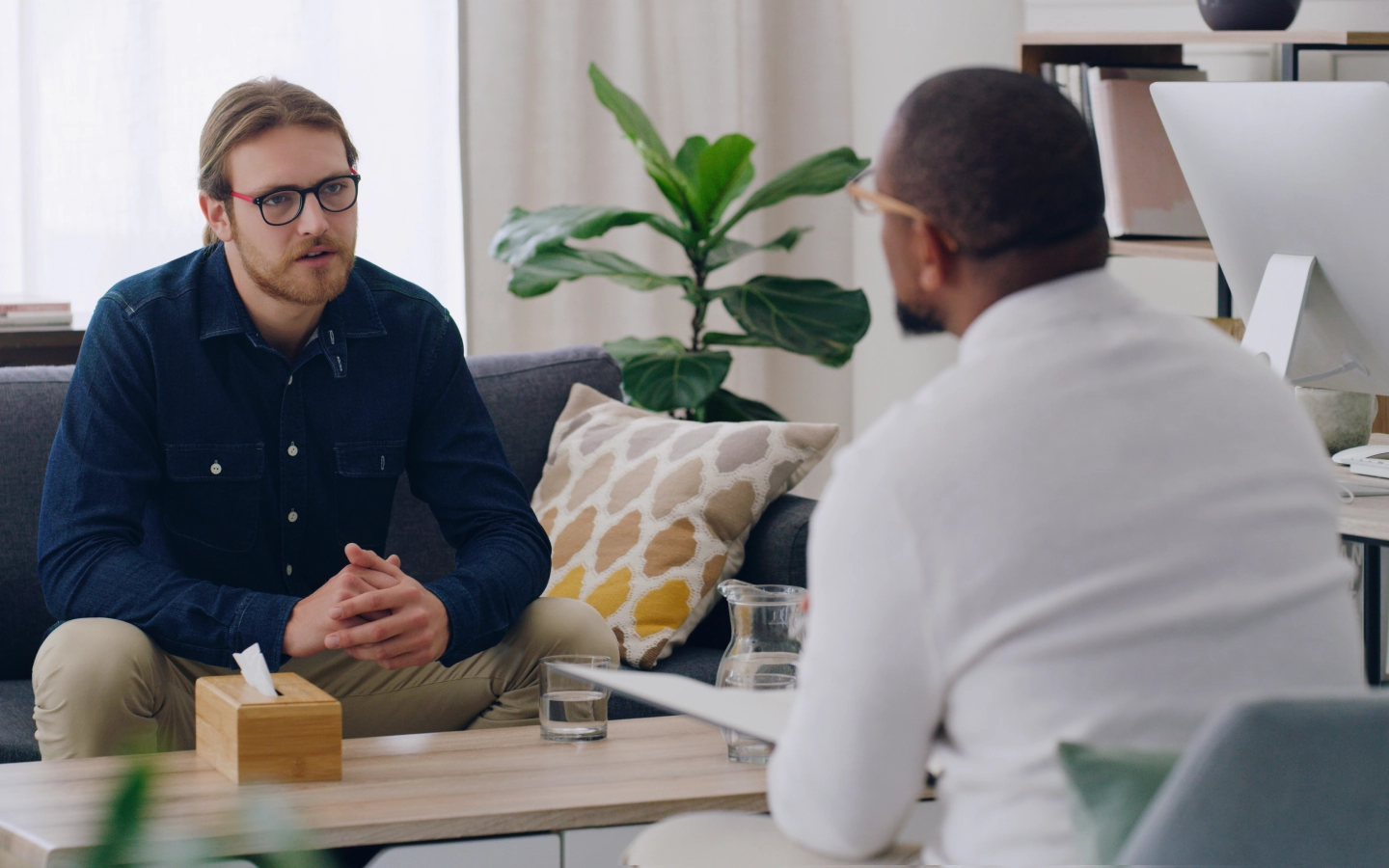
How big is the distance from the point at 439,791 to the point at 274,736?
162 millimetres

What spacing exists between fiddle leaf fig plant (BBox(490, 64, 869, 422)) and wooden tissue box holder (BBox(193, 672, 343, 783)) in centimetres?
138

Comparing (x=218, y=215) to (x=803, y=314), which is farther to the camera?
(x=803, y=314)

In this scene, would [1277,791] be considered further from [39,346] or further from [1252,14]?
[39,346]

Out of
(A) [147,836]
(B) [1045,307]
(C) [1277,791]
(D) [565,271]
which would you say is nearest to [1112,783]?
(C) [1277,791]

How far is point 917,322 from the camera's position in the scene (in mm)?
982

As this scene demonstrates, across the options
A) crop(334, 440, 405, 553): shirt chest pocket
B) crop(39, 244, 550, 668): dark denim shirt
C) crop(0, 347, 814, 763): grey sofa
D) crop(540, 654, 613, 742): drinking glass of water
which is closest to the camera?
crop(540, 654, 613, 742): drinking glass of water

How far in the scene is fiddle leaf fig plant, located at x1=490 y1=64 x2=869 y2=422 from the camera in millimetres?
2705

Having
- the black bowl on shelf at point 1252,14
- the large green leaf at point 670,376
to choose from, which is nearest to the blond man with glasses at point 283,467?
the large green leaf at point 670,376

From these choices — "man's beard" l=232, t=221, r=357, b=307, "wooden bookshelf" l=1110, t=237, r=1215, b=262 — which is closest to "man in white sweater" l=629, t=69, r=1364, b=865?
"man's beard" l=232, t=221, r=357, b=307

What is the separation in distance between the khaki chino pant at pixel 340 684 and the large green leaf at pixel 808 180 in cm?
120

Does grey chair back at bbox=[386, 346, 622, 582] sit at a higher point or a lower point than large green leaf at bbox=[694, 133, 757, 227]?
lower

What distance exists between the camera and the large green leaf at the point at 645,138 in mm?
2795

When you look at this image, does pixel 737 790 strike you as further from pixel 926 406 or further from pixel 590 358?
pixel 590 358

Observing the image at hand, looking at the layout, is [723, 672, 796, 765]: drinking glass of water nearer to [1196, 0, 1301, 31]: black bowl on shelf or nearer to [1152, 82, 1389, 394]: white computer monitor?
[1152, 82, 1389, 394]: white computer monitor
